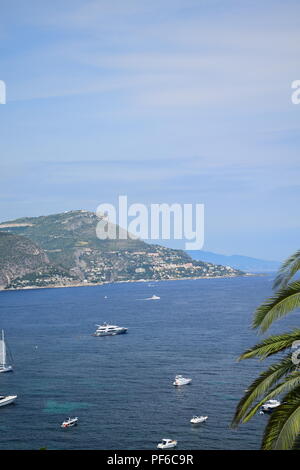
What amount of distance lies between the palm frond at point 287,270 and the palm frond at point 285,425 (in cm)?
210

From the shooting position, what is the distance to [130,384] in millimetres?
72688

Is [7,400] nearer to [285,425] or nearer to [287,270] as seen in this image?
[287,270]

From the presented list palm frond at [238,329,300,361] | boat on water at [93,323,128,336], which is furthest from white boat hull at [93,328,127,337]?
palm frond at [238,329,300,361]

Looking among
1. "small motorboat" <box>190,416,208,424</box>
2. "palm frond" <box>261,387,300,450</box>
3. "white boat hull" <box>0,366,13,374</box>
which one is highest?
"palm frond" <box>261,387,300,450</box>

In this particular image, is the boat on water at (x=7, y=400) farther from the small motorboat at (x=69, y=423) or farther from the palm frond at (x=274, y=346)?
the palm frond at (x=274, y=346)

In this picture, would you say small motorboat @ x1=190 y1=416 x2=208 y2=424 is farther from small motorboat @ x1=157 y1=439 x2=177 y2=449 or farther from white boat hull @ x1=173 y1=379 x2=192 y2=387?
white boat hull @ x1=173 y1=379 x2=192 y2=387

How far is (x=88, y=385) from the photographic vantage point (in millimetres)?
73812

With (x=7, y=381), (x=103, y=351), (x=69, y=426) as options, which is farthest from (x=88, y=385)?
(x=103, y=351)

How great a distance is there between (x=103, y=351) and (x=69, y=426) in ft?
156

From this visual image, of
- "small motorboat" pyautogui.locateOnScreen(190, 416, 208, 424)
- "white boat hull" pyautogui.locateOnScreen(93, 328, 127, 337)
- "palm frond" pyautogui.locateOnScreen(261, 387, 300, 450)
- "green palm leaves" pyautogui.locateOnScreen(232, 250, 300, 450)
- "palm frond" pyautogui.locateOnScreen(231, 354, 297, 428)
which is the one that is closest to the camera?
"palm frond" pyautogui.locateOnScreen(261, 387, 300, 450)

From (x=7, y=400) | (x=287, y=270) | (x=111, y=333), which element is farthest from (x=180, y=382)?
(x=287, y=270)

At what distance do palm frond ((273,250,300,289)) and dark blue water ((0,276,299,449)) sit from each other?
4034cm

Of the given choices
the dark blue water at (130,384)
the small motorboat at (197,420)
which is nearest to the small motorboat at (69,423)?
the dark blue water at (130,384)

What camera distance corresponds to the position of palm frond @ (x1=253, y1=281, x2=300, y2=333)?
1088 cm
